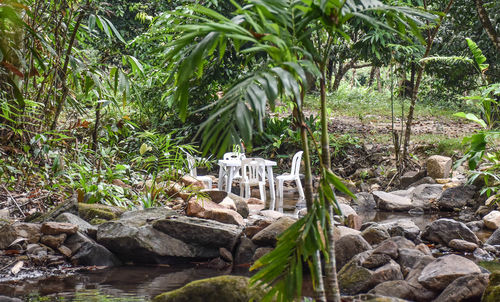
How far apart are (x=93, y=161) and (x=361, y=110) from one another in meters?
10.7

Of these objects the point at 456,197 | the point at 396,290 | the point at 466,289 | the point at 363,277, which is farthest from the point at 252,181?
the point at 466,289

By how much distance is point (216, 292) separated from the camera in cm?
264

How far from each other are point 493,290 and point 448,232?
235cm

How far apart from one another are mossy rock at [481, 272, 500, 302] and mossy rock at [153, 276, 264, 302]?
47.9 inches

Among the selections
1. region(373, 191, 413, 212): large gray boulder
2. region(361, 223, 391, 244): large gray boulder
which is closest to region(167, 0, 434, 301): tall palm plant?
region(361, 223, 391, 244): large gray boulder

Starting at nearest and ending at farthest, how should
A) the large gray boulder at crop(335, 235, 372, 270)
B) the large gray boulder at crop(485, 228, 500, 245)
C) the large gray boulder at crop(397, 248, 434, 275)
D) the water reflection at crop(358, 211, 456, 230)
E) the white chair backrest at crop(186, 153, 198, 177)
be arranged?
the large gray boulder at crop(397, 248, 434, 275)
the large gray boulder at crop(335, 235, 372, 270)
the large gray boulder at crop(485, 228, 500, 245)
the white chair backrest at crop(186, 153, 198, 177)
the water reflection at crop(358, 211, 456, 230)

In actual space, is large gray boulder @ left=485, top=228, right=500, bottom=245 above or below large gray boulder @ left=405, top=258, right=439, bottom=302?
below

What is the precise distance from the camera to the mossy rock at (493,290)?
101 inches

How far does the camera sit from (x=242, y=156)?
28.0 feet

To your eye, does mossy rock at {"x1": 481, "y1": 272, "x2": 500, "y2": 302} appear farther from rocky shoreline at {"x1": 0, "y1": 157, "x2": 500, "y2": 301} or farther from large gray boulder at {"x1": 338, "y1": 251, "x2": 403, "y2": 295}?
large gray boulder at {"x1": 338, "y1": 251, "x2": 403, "y2": 295}

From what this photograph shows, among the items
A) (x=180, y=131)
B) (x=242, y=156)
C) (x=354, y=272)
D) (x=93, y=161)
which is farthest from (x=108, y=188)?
(x=180, y=131)

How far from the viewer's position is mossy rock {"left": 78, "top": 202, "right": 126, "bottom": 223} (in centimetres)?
475

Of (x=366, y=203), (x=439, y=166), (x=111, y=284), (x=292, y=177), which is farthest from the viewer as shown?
(x=439, y=166)

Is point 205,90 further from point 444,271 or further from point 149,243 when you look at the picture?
point 444,271
